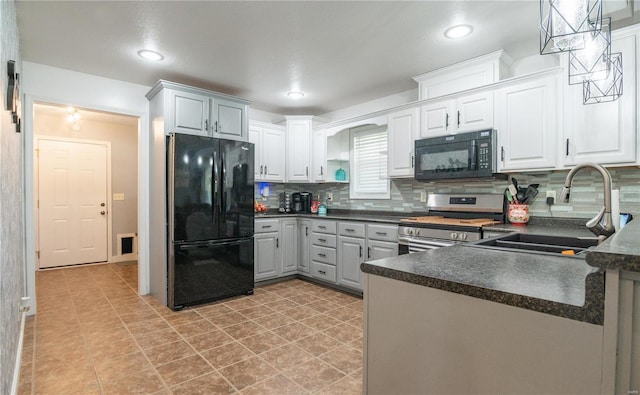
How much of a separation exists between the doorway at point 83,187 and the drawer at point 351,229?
11.9ft

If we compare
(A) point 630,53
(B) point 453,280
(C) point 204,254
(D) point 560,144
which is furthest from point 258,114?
(B) point 453,280

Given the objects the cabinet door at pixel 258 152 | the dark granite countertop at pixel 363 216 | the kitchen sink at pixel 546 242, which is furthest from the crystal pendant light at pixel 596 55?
the cabinet door at pixel 258 152

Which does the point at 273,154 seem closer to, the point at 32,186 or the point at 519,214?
the point at 32,186

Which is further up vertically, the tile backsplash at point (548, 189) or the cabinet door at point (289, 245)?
the tile backsplash at point (548, 189)

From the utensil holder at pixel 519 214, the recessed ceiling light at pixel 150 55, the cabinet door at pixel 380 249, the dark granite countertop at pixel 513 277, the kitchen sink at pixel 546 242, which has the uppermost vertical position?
the recessed ceiling light at pixel 150 55

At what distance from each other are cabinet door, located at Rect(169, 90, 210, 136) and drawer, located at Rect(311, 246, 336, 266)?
6.29ft

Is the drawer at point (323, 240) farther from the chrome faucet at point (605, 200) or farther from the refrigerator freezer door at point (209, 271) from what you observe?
the chrome faucet at point (605, 200)

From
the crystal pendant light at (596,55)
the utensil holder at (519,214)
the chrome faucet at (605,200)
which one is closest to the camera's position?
the chrome faucet at (605,200)

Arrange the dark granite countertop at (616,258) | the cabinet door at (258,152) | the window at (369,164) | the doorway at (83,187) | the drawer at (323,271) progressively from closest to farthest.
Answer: the dark granite countertop at (616,258), the drawer at (323,271), the window at (369,164), the cabinet door at (258,152), the doorway at (83,187)

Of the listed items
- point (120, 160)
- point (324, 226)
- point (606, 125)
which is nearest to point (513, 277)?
point (606, 125)

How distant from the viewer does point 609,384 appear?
0.67 metres

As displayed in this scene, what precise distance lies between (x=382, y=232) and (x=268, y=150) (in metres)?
2.00

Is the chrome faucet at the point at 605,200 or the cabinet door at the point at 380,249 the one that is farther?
the cabinet door at the point at 380,249

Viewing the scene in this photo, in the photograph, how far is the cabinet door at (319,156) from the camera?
4.57m
